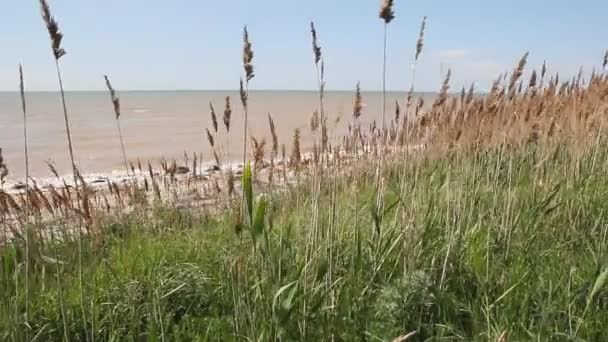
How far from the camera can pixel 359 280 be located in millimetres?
2305

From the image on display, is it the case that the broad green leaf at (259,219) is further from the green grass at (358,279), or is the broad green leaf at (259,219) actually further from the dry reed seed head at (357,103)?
the dry reed seed head at (357,103)

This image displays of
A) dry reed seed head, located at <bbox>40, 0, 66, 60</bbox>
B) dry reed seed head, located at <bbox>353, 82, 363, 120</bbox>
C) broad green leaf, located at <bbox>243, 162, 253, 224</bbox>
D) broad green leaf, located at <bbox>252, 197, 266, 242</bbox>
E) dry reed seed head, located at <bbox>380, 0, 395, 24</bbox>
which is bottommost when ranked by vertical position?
broad green leaf, located at <bbox>252, 197, 266, 242</bbox>

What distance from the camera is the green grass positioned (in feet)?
6.23

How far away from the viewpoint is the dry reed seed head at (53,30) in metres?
1.58

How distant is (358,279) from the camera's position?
90.7 inches

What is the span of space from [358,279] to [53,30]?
5.33ft

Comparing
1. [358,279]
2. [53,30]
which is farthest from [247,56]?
[358,279]

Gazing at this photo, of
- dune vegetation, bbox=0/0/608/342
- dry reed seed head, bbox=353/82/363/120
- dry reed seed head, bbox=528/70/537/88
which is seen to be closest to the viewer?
dune vegetation, bbox=0/0/608/342

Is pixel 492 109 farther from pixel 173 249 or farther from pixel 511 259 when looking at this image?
pixel 173 249

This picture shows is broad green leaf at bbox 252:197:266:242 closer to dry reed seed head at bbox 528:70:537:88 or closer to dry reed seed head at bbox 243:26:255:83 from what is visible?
dry reed seed head at bbox 243:26:255:83

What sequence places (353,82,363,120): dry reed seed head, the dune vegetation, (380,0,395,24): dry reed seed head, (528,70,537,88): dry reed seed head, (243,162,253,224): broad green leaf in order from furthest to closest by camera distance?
(528,70,537,88): dry reed seed head, (353,82,363,120): dry reed seed head, (380,0,395,24): dry reed seed head, the dune vegetation, (243,162,253,224): broad green leaf

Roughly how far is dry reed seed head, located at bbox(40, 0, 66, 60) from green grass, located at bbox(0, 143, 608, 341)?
0.83 meters

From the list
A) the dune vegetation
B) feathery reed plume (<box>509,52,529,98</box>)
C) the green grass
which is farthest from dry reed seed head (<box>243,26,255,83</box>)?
feathery reed plume (<box>509,52,529,98</box>)

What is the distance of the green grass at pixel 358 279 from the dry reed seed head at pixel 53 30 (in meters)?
0.83
